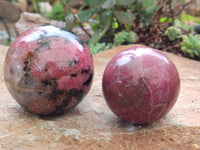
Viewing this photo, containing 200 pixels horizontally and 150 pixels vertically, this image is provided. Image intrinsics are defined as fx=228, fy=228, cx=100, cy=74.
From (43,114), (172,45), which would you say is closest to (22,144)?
(43,114)

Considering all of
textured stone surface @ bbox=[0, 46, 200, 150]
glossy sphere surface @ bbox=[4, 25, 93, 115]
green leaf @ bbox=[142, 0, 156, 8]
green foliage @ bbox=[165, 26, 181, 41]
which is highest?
green leaf @ bbox=[142, 0, 156, 8]

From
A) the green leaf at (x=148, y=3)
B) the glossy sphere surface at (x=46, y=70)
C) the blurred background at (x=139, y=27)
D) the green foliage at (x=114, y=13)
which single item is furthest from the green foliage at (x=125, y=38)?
A: the glossy sphere surface at (x=46, y=70)

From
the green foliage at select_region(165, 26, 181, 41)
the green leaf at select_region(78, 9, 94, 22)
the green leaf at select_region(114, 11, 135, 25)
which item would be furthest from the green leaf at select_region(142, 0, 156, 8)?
the green leaf at select_region(78, 9, 94, 22)

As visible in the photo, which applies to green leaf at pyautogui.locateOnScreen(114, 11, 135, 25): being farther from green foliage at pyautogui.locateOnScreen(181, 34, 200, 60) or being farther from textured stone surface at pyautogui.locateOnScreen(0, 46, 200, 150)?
textured stone surface at pyautogui.locateOnScreen(0, 46, 200, 150)

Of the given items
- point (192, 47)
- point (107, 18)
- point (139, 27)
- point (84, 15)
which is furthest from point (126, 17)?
point (192, 47)

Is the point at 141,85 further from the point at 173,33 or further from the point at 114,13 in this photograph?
the point at 173,33

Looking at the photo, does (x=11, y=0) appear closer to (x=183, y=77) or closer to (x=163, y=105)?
(x=183, y=77)

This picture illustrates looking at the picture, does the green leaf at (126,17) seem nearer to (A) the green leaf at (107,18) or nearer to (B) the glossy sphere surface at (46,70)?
(A) the green leaf at (107,18)
